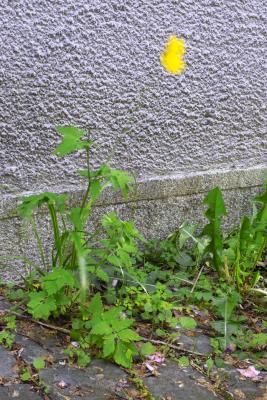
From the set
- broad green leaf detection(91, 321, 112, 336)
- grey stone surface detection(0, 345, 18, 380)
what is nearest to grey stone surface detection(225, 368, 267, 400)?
broad green leaf detection(91, 321, 112, 336)

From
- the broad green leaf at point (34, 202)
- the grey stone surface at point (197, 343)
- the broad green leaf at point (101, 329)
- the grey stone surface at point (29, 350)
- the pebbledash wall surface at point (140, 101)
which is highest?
the pebbledash wall surface at point (140, 101)

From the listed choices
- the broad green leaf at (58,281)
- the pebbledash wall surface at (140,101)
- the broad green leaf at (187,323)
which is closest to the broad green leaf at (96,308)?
the broad green leaf at (58,281)

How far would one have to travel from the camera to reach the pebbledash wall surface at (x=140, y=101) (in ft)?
9.11

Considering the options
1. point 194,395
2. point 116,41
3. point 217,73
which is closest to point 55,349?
point 194,395

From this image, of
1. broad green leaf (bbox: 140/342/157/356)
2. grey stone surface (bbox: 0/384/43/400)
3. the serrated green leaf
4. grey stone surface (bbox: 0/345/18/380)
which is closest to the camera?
grey stone surface (bbox: 0/384/43/400)

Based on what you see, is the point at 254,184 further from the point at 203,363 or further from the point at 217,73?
the point at 203,363

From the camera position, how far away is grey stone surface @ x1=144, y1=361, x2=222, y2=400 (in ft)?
6.75

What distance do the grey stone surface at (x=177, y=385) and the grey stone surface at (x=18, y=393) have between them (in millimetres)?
423

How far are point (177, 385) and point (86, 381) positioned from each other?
1.12 feet

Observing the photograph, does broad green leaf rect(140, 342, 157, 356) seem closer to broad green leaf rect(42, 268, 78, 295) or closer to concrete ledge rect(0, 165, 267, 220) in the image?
broad green leaf rect(42, 268, 78, 295)

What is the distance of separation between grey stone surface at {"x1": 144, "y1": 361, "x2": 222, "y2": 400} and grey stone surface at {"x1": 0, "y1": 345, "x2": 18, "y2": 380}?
0.48 m

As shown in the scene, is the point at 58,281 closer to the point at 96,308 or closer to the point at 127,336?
the point at 96,308

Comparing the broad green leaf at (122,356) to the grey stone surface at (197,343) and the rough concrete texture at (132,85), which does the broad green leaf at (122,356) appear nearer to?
the grey stone surface at (197,343)

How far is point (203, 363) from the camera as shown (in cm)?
234
